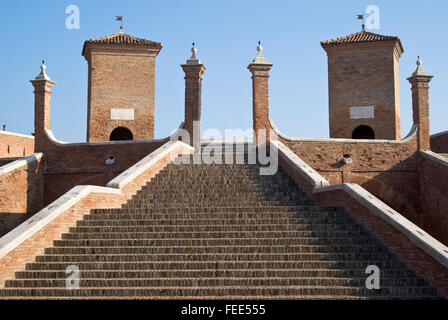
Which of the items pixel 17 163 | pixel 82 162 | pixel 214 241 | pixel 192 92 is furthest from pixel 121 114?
pixel 214 241

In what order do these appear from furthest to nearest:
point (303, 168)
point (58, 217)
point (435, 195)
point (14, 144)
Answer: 1. point (14, 144)
2. point (435, 195)
3. point (303, 168)
4. point (58, 217)

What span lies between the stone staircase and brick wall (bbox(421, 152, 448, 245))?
253 inches

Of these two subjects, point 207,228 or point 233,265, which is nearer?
point 233,265

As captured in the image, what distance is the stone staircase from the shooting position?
7.41 m

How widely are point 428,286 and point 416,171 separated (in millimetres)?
10032

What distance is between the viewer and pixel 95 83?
21.2 m

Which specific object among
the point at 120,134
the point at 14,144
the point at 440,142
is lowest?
the point at 440,142

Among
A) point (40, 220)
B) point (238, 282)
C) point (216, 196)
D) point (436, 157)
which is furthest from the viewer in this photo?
point (436, 157)

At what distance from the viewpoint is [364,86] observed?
69.3 feet

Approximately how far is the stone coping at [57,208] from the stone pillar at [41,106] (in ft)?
20.1

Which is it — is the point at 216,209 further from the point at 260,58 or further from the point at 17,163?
the point at 17,163

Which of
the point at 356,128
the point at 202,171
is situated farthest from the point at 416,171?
the point at 202,171

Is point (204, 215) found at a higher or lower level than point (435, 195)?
lower

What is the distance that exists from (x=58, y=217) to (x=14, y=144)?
17427 millimetres
